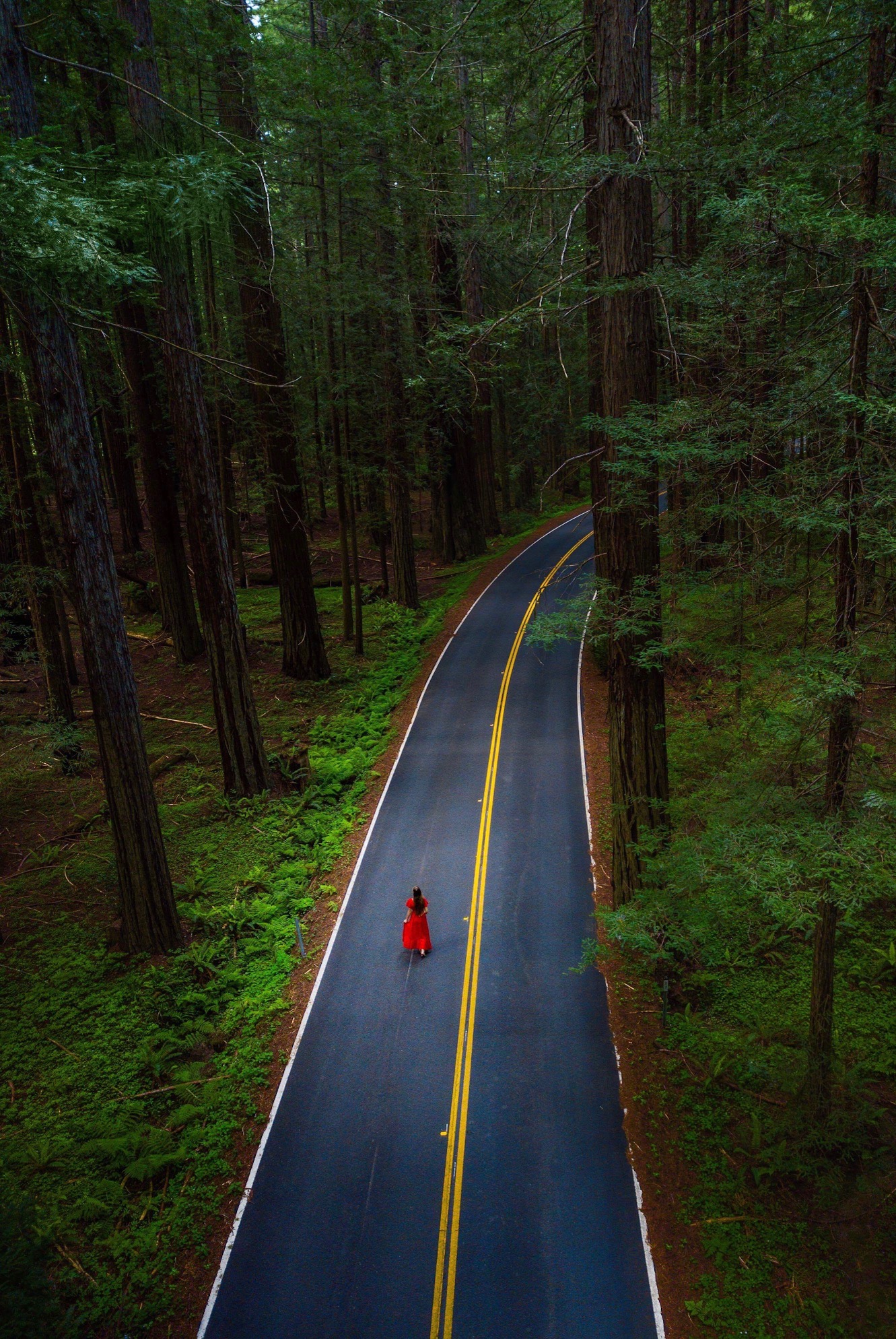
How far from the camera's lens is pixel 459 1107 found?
371 inches

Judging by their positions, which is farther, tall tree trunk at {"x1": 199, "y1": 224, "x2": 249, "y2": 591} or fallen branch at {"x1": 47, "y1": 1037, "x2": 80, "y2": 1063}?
tall tree trunk at {"x1": 199, "y1": 224, "x2": 249, "y2": 591}

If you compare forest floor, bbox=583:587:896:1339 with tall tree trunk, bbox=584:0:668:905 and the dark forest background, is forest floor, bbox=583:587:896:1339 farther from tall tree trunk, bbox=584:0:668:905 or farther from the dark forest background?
tall tree trunk, bbox=584:0:668:905

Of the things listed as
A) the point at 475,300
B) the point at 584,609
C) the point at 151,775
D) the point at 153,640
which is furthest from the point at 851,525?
the point at 475,300

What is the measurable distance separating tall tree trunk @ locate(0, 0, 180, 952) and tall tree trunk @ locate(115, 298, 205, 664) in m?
10.7

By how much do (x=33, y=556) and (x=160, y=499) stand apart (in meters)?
6.41

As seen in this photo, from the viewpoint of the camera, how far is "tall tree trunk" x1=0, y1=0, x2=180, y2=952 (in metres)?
7.68

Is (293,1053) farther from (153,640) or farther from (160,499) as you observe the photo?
(153,640)

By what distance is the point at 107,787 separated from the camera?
10.4 metres

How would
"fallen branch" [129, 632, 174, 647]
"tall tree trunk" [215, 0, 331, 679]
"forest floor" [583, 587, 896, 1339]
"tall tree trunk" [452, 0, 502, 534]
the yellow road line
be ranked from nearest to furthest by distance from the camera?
"forest floor" [583, 587, 896, 1339] → the yellow road line → "tall tree trunk" [452, 0, 502, 534] → "tall tree trunk" [215, 0, 331, 679] → "fallen branch" [129, 632, 174, 647]

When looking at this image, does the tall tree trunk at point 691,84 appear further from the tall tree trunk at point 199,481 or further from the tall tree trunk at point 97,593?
the tall tree trunk at point 97,593

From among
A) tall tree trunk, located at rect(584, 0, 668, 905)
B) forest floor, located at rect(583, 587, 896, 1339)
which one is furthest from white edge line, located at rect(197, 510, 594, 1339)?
forest floor, located at rect(583, 587, 896, 1339)

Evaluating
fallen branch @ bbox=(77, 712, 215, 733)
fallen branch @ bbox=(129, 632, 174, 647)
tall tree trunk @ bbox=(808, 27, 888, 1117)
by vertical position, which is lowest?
fallen branch @ bbox=(77, 712, 215, 733)

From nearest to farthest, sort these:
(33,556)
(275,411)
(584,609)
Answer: (584,609) < (33,556) < (275,411)

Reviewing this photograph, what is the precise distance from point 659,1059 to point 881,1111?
260cm
